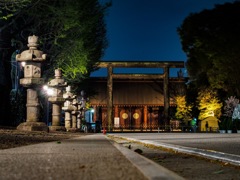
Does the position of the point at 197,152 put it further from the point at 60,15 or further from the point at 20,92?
the point at 20,92

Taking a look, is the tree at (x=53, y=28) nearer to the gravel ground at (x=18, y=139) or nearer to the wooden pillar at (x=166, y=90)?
the gravel ground at (x=18, y=139)

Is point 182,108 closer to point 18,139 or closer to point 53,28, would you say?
point 53,28

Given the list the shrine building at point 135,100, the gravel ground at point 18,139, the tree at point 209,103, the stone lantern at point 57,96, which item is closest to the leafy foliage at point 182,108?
the shrine building at point 135,100

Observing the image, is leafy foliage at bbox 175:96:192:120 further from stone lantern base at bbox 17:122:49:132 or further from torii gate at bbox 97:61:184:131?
stone lantern base at bbox 17:122:49:132

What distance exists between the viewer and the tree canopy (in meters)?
20.9

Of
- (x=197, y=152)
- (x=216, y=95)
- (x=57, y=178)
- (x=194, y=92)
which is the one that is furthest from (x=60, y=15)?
(x=194, y=92)

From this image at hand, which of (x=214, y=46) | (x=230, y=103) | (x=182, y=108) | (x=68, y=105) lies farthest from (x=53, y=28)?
(x=182, y=108)

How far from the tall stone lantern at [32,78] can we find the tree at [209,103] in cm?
3650

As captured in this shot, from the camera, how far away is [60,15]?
A: 2148 centimetres

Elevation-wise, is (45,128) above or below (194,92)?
below

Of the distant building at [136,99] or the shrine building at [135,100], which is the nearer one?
the shrine building at [135,100]

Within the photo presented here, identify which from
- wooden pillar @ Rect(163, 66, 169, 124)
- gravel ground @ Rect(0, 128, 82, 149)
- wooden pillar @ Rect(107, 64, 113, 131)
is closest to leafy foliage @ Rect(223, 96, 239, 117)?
wooden pillar @ Rect(163, 66, 169, 124)

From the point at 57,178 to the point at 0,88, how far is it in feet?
62.5

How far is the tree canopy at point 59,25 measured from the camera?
2089cm
